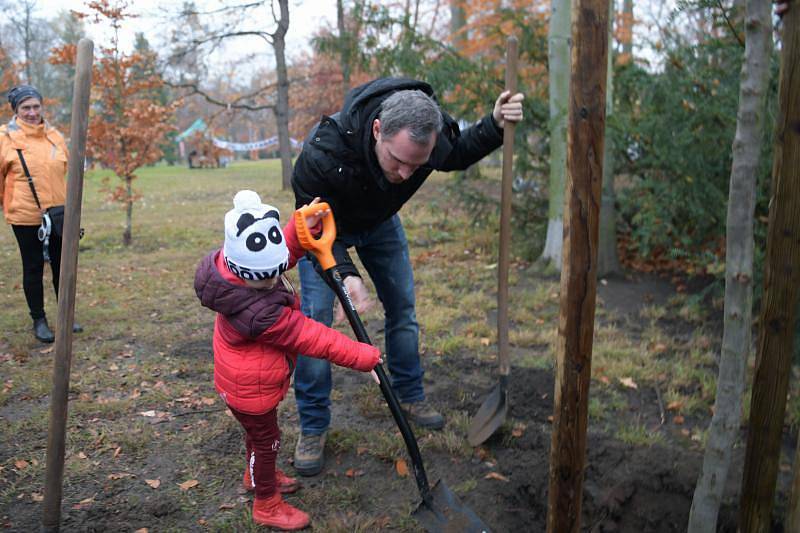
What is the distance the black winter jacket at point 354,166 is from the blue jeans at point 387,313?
0.21 metres

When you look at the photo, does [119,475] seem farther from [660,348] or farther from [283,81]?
[283,81]

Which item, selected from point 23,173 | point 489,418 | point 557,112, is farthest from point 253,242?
point 557,112

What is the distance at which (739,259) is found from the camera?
211 cm

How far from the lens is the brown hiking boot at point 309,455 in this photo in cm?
322

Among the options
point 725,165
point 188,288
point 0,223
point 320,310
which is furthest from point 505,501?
point 0,223

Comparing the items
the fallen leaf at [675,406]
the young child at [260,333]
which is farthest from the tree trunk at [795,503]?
the fallen leaf at [675,406]

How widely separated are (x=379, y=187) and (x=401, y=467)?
1.43 m

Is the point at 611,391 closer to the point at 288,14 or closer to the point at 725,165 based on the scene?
the point at 725,165

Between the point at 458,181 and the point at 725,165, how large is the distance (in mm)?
3352

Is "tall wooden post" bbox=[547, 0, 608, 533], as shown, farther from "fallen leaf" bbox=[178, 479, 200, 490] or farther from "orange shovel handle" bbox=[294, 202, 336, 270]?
"fallen leaf" bbox=[178, 479, 200, 490]

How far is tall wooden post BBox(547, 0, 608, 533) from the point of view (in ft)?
6.46

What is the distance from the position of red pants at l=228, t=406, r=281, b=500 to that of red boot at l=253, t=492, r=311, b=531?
0.03m

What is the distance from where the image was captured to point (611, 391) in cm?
411

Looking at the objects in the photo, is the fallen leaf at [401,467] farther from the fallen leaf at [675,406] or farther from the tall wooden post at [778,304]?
the fallen leaf at [675,406]
